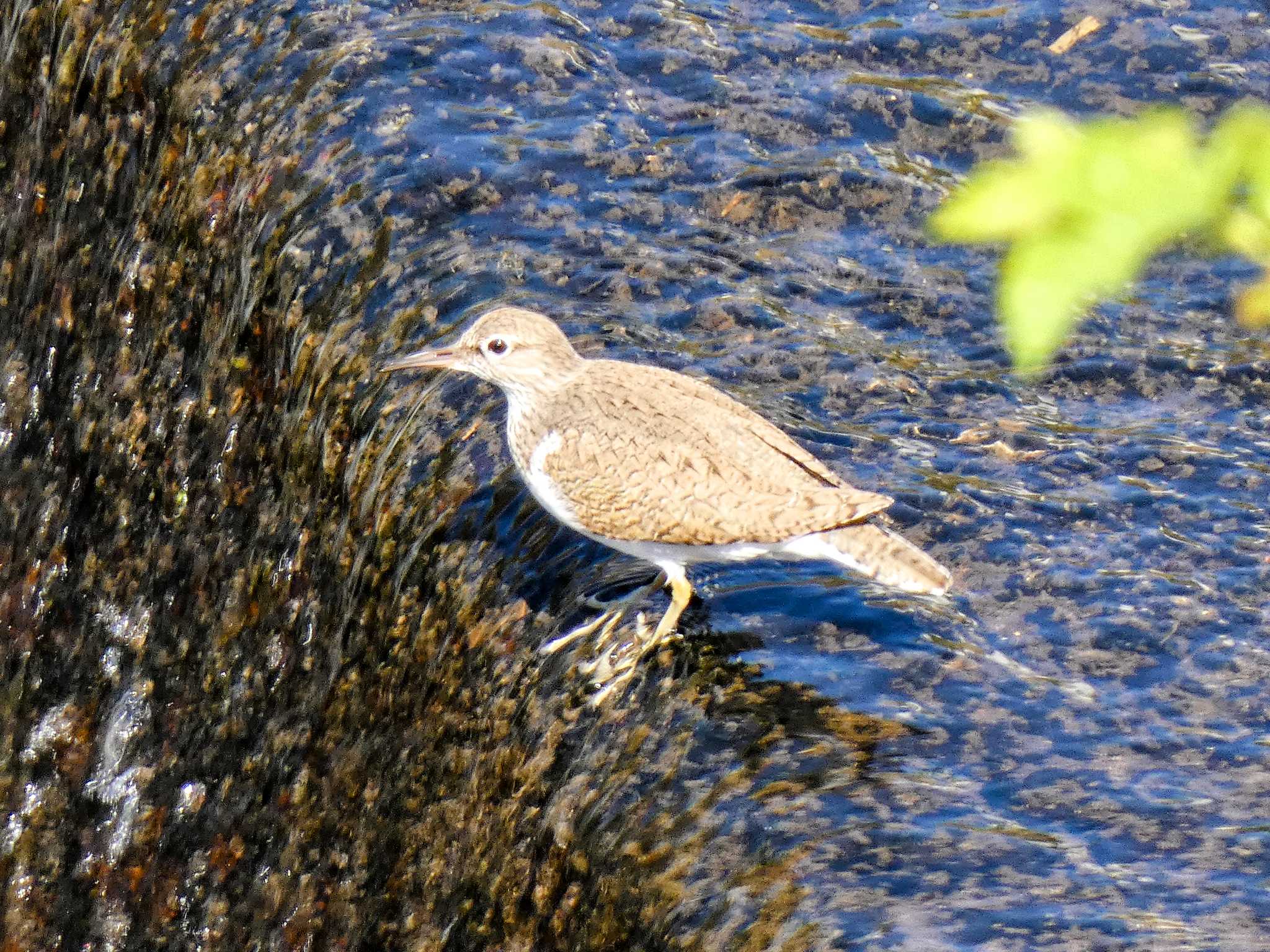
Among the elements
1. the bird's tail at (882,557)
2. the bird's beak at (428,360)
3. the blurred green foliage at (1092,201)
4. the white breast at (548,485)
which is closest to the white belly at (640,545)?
the white breast at (548,485)

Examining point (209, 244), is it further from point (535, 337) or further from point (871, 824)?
point (871, 824)

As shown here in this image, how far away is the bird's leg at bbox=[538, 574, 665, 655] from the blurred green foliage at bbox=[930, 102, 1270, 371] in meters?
3.38

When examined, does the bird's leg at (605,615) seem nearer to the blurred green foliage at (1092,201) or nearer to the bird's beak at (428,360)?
the bird's beak at (428,360)

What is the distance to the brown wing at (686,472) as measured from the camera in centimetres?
468

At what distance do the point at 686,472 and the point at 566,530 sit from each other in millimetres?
836

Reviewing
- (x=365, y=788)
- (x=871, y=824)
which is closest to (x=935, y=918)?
(x=871, y=824)

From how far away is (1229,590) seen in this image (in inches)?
203

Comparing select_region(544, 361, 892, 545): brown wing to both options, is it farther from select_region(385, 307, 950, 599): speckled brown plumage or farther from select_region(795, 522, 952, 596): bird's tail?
select_region(795, 522, 952, 596): bird's tail

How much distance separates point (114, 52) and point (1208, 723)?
6.27 metres

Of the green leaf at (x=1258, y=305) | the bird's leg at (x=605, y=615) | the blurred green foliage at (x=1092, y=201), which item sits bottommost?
the bird's leg at (x=605, y=615)

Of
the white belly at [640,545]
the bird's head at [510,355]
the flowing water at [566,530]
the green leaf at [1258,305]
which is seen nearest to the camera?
the green leaf at [1258,305]

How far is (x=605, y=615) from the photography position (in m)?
5.00

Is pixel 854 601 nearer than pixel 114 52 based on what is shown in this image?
Yes

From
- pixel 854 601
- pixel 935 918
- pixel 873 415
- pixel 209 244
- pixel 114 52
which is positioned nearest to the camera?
pixel 935 918
